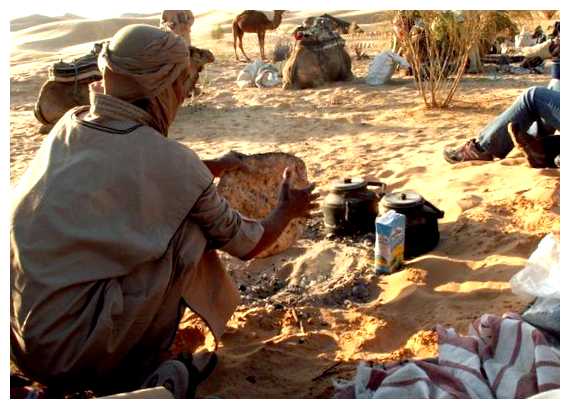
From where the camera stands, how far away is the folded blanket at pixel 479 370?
2043 millimetres

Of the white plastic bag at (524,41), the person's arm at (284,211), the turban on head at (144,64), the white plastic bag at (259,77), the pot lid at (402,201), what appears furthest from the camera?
the white plastic bag at (524,41)

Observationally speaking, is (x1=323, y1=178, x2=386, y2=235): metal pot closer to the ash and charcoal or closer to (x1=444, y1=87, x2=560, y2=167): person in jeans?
the ash and charcoal

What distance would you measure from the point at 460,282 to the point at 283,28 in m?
23.9

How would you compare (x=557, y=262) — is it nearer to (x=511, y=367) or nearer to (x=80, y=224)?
(x=511, y=367)

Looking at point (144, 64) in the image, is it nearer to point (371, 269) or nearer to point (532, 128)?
point (371, 269)

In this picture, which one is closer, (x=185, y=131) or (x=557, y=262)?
(x=557, y=262)

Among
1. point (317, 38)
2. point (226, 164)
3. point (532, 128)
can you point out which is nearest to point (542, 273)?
point (226, 164)

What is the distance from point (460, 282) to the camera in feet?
10.6

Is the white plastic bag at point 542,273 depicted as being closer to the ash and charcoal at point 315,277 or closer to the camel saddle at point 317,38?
the ash and charcoal at point 315,277

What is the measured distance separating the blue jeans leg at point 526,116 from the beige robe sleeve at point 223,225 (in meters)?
2.83

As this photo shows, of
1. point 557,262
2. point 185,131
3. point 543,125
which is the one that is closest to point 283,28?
point 185,131

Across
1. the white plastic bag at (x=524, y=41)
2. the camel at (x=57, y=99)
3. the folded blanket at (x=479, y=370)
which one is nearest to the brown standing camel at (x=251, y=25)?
the white plastic bag at (x=524, y=41)

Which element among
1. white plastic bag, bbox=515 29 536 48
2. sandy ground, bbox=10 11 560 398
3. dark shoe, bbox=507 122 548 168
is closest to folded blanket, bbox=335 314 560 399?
sandy ground, bbox=10 11 560 398

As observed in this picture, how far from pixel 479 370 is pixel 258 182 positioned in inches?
72.6
